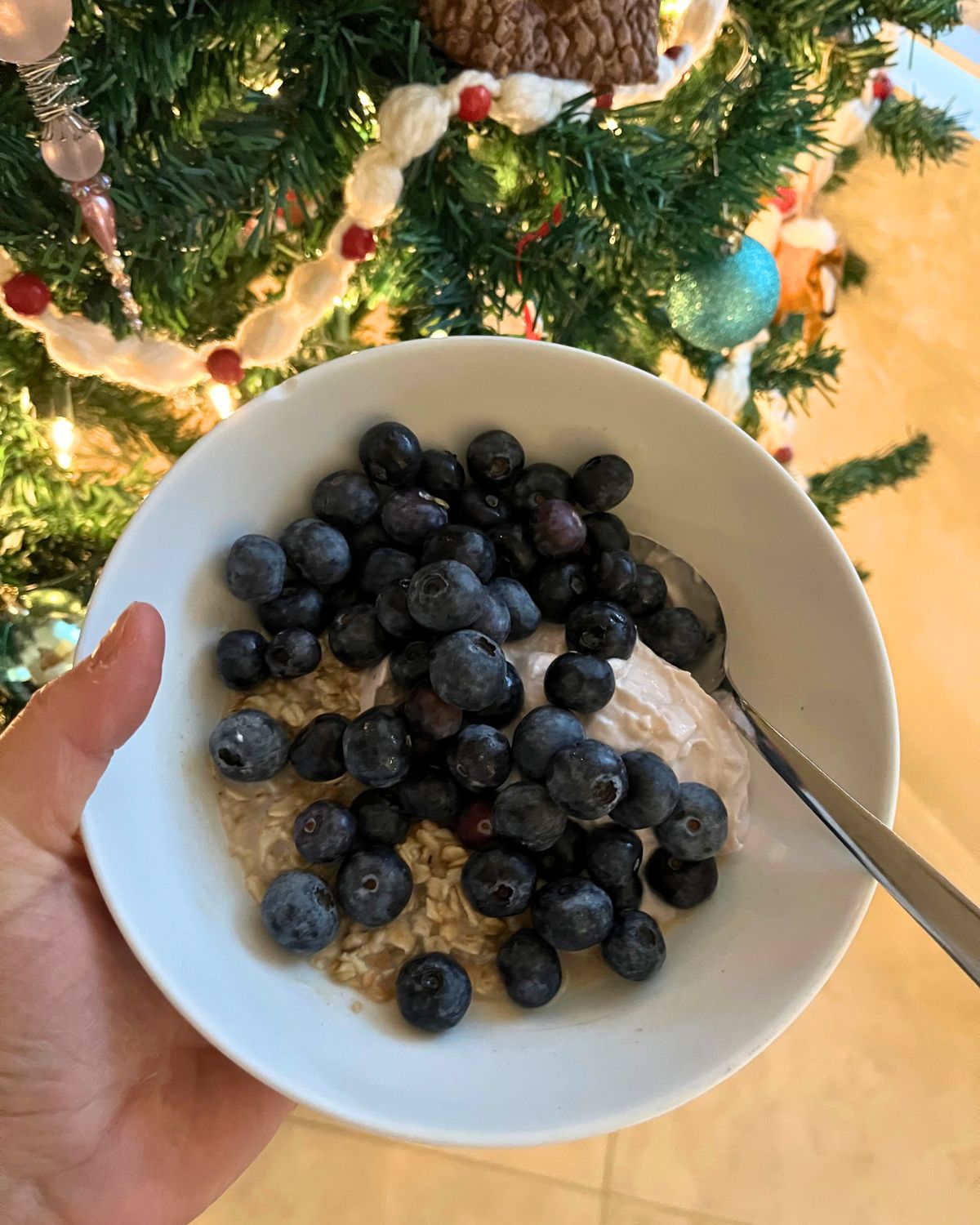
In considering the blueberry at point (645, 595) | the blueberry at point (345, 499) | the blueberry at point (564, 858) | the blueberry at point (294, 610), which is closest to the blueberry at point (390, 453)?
the blueberry at point (345, 499)

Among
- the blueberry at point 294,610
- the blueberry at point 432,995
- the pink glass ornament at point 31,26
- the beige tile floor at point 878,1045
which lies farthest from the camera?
the beige tile floor at point 878,1045

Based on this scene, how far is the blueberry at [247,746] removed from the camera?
696 mm

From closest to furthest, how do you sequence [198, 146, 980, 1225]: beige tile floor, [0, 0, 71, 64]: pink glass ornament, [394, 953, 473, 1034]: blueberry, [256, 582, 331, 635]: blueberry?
[0, 0, 71, 64]: pink glass ornament < [394, 953, 473, 1034]: blueberry < [256, 582, 331, 635]: blueberry < [198, 146, 980, 1225]: beige tile floor

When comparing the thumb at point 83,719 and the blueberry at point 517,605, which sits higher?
the blueberry at point 517,605

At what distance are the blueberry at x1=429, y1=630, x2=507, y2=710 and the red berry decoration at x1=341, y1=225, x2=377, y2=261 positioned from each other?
0.33 metres

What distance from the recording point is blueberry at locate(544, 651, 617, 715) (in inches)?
28.0

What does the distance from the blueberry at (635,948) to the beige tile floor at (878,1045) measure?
0.63 metres

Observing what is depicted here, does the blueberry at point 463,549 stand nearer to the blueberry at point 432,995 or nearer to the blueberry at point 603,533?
the blueberry at point 603,533

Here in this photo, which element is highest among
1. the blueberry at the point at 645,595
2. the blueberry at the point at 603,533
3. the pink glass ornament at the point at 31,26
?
the pink glass ornament at the point at 31,26

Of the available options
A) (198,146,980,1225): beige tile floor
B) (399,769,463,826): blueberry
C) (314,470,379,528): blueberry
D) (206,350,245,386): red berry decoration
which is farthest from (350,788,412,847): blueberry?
(198,146,980,1225): beige tile floor

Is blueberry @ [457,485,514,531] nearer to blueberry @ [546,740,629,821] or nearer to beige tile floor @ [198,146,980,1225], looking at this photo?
blueberry @ [546,740,629,821]

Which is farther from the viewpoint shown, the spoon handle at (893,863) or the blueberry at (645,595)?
the blueberry at (645,595)

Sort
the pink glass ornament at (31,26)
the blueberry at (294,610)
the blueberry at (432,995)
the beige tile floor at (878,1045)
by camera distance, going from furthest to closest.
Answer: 1. the beige tile floor at (878,1045)
2. the blueberry at (294,610)
3. the blueberry at (432,995)
4. the pink glass ornament at (31,26)

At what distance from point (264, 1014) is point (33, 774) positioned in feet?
0.77
